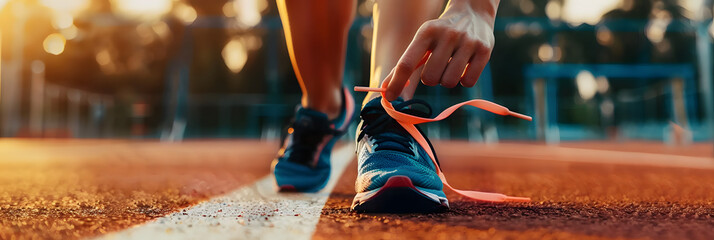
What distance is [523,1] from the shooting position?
33.6 feet

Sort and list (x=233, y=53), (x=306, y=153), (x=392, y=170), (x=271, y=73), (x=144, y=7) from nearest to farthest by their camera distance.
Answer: (x=392, y=170) < (x=306, y=153) < (x=271, y=73) < (x=144, y=7) < (x=233, y=53)

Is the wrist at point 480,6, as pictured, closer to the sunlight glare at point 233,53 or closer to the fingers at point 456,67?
the fingers at point 456,67

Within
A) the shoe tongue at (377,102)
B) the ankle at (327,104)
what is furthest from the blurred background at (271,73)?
the shoe tongue at (377,102)

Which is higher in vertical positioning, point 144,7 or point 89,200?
point 144,7

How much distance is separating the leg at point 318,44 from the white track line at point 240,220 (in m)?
0.29

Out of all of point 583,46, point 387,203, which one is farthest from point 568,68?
point 387,203

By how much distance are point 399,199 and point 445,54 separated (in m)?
0.16

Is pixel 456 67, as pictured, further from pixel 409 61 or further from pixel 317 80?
pixel 317 80

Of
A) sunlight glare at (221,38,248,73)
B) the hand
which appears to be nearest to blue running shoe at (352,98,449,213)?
the hand

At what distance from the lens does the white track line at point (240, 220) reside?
505 mm

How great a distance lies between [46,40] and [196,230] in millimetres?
7638

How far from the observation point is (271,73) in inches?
245

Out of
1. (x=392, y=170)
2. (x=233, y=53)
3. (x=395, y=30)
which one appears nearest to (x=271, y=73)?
(x=233, y=53)

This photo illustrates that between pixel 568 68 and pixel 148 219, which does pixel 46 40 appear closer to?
pixel 568 68
